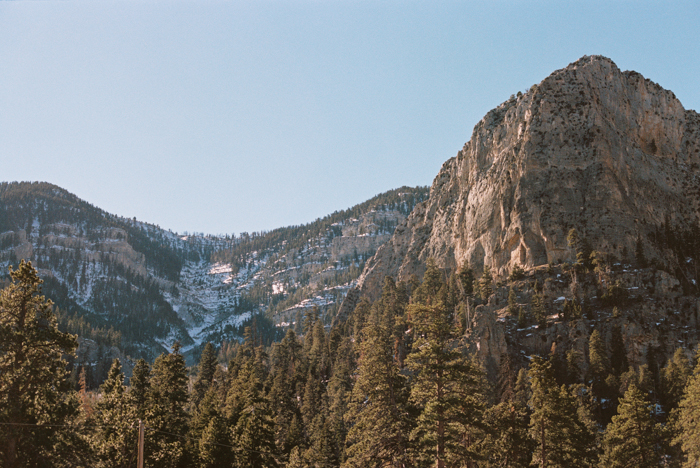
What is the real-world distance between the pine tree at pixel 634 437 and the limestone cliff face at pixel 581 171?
5353 cm

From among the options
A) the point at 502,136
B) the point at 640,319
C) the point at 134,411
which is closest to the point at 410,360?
the point at 134,411

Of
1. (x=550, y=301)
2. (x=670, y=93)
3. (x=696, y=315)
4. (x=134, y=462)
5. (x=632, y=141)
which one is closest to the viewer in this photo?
(x=134, y=462)

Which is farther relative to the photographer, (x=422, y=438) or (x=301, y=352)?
(x=301, y=352)

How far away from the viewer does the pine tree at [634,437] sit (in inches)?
1460

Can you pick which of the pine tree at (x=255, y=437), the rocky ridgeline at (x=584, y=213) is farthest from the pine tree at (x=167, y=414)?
A: the rocky ridgeline at (x=584, y=213)

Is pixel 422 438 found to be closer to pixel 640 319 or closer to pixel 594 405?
pixel 594 405

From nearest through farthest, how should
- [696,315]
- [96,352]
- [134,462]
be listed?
1. [134,462]
2. [696,315]
3. [96,352]

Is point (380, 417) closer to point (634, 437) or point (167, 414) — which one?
point (167, 414)

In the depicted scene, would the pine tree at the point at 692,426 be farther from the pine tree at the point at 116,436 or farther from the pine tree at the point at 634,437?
the pine tree at the point at 116,436

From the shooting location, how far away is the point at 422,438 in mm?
30062

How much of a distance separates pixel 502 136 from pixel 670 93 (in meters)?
35.6

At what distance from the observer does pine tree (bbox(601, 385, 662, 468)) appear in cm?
3709

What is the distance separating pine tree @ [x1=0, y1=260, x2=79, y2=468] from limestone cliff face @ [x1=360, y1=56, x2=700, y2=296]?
8032 centimetres

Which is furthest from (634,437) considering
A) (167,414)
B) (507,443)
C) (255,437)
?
Answer: (167,414)
